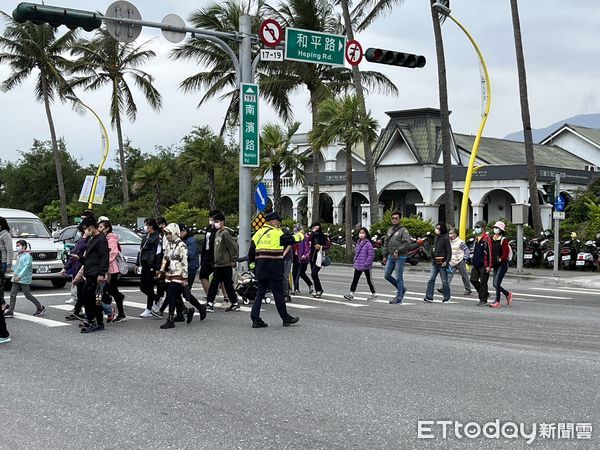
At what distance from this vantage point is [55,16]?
13438 millimetres

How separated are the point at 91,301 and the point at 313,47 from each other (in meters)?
9.15

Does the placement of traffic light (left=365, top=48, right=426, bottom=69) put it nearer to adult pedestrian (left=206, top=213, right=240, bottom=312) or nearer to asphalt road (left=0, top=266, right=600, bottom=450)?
adult pedestrian (left=206, top=213, right=240, bottom=312)

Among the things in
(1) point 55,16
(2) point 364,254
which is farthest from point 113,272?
(2) point 364,254

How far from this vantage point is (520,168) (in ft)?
122

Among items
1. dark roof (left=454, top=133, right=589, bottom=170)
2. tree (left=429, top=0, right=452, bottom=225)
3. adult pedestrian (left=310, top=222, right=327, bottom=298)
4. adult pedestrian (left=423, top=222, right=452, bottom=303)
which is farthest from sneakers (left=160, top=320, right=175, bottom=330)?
dark roof (left=454, top=133, right=589, bottom=170)

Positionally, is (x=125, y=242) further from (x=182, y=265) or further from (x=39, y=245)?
(x=182, y=265)

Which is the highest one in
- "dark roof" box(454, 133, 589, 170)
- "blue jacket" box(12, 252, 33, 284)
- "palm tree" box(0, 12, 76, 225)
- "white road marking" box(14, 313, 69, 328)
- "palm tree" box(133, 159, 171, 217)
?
"palm tree" box(0, 12, 76, 225)

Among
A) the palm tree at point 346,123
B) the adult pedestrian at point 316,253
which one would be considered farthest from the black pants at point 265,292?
the palm tree at point 346,123

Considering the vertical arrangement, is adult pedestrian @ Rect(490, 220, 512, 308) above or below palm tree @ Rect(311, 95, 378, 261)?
below

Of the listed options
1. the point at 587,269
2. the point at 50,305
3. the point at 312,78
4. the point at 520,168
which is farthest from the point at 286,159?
the point at 50,305

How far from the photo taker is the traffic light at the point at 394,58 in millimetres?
16141

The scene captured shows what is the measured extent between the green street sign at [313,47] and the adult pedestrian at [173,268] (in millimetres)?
7029

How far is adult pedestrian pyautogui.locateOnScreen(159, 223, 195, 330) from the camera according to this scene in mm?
11094

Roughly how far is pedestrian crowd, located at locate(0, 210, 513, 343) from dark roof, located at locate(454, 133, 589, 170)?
2868 cm
